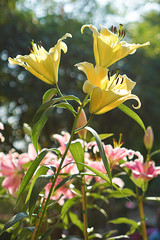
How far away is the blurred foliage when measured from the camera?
3.82 meters

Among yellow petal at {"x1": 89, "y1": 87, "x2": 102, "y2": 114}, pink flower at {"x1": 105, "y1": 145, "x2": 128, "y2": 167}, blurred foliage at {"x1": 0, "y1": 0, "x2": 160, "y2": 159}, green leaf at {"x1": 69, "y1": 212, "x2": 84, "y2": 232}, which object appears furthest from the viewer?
blurred foliage at {"x1": 0, "y1": 0, "x2": 160, "y2": 159}

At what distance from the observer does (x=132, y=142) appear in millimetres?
4141

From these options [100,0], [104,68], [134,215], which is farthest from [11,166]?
[134,215]

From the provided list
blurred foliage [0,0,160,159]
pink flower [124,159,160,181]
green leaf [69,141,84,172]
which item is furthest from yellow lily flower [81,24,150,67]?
blurred foliage [0,0,160,159]

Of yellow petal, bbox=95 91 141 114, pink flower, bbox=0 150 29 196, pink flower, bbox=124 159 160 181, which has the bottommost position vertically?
pink flower, bbox=124 159 160 181

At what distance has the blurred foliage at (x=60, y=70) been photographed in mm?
3822

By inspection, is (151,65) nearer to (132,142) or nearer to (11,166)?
(132,142)

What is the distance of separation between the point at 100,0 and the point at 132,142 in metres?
1.92

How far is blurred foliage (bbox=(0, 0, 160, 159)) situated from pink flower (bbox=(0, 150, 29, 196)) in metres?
3.07

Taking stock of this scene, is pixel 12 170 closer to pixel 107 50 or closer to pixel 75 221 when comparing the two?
pixel 75 221

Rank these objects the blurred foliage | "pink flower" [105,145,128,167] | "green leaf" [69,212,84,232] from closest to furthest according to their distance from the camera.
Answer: "pink flower" [105,145,128,167] < "green leaf" [69,212,84,232] < the blurred foliage

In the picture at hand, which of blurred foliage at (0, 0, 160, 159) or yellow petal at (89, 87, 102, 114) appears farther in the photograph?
blurred foliage at (0, 0, 160, 159)

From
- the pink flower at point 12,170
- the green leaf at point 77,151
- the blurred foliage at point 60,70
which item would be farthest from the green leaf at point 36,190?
the blurred foliage at point 60,70

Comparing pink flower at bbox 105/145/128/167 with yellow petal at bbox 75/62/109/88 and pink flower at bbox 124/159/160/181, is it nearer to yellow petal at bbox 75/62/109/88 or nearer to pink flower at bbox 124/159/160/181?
pink flower at bbox 124/159/160/181
